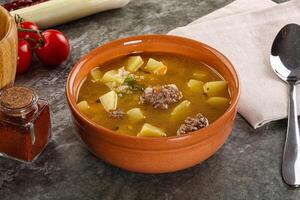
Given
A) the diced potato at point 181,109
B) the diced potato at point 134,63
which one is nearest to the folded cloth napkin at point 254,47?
the diced potato at point 181,109

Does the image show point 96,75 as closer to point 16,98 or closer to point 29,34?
point 16,98

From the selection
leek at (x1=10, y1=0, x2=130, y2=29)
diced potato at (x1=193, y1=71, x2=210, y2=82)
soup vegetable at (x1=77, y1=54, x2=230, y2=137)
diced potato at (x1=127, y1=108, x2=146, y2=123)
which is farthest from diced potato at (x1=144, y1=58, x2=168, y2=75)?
leek at (x1=10, y1=0, x2=130, y2=29)

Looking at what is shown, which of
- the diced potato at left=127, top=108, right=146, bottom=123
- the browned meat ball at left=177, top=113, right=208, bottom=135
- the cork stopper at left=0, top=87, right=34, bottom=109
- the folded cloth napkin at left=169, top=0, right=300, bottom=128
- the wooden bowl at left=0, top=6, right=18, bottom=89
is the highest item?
the wooden bowl at left=0, top=6, right=18, bottom=89

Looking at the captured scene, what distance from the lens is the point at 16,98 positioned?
1.80m

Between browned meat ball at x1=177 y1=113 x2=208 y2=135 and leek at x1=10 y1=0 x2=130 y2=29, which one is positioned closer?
browned meat ball at x1=177 y1=113 x2=208 y2=135

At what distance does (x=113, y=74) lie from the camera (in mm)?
2006

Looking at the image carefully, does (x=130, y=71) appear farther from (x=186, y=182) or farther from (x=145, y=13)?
(x=145, y=13)

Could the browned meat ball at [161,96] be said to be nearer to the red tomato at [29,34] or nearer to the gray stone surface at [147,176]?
the gray stone surface at [147,176]

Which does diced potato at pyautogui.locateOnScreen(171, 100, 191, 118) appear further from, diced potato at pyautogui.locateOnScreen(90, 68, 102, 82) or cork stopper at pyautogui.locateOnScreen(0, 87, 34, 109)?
cork stopper at pyautogui.locateOnScreen(0, 87, 34, 109)

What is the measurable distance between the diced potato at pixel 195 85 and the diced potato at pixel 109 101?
0.83 feet

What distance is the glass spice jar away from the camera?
178 centimetres

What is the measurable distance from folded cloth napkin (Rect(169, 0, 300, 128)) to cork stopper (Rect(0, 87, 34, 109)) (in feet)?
2.39

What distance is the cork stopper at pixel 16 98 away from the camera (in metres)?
1.78

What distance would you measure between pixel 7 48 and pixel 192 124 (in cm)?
62
